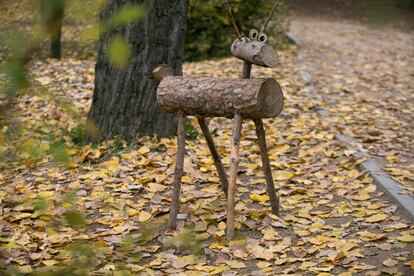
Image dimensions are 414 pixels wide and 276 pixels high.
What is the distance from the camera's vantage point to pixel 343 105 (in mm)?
8109

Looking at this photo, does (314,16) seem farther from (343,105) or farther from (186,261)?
(186,261)

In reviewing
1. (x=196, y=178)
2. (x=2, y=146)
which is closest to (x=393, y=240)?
(x=196, y=178)

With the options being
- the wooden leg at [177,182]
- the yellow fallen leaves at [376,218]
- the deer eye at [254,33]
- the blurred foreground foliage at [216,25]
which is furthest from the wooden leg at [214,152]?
the blurred foreground foliage at [216,25]

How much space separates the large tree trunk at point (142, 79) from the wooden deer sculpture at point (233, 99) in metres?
1.38

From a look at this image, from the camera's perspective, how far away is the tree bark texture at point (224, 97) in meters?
4.14

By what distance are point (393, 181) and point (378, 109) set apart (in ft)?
9.49

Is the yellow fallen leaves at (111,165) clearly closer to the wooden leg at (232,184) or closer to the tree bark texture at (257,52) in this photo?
the wooden leg at (232,184)

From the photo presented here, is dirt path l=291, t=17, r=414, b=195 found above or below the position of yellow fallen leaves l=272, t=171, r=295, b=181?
above

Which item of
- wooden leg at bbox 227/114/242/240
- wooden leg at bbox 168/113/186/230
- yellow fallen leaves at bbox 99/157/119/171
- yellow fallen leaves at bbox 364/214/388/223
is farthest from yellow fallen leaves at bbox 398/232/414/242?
yellow fallen leaves at bbox 99/157/119/171

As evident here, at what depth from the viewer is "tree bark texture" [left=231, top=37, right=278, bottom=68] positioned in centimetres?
426

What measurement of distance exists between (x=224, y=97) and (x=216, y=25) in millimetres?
7467

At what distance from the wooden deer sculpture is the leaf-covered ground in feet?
1.00

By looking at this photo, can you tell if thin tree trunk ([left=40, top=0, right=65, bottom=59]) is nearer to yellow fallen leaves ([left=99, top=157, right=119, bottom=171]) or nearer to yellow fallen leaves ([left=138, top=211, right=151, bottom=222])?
yellow fallen leaves ([left=138, top=211, right=151, bottom=222])

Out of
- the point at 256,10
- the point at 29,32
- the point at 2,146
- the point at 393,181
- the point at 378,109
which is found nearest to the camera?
the point at 29,32
